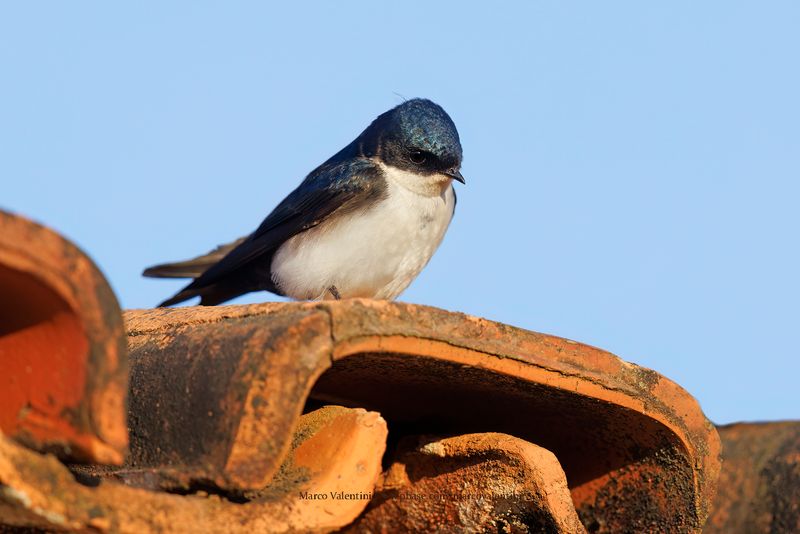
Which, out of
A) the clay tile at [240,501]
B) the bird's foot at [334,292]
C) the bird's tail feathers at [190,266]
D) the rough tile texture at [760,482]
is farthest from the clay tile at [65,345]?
the bird's tail feathers at [190,266]

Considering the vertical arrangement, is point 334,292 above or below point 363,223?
below

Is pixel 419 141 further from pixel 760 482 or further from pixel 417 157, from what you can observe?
pixel 760 482

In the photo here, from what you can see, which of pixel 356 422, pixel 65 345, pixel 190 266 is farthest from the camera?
pixel 190 266

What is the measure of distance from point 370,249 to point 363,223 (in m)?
0.10

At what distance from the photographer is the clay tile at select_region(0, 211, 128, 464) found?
3.92ft

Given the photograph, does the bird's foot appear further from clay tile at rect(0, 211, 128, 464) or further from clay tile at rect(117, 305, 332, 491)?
clay tile at rect(0, 211, 128, 464)

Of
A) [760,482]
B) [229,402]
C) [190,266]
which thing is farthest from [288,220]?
[229,402]

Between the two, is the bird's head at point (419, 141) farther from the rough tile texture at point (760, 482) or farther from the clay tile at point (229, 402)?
the clay tile at point (229, 402)

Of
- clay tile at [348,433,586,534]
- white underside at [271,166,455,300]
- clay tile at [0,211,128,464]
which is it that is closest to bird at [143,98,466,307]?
white underside at [271,166,455,300]

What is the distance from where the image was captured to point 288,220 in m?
3.93

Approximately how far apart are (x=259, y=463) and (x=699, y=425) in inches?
37.4

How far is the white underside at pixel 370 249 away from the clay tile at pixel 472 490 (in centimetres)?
170

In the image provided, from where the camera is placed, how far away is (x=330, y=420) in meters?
1.81

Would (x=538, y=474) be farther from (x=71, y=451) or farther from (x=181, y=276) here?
Result: (x=181, y=276)
